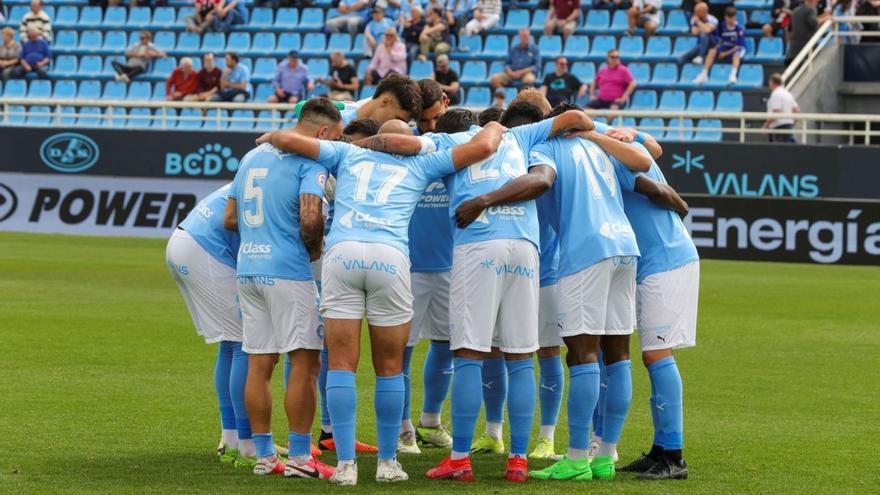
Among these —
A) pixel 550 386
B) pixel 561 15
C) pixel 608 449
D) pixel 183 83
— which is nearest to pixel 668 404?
pixel 608 449

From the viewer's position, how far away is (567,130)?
8258 mm

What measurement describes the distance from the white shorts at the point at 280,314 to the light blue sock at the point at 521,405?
1.10 m

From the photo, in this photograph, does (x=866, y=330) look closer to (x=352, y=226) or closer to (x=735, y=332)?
(x=735, y=332)

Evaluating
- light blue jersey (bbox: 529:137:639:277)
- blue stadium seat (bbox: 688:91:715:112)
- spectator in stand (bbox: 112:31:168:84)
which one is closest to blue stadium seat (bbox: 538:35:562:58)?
blue stadium seat (bbox: 688:91:715:112)

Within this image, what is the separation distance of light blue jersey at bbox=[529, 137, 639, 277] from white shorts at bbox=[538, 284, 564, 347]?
550 millimetres

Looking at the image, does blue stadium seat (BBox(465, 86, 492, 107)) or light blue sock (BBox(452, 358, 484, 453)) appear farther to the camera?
blue stadium seat (BBox(465, 86, 492, 107))

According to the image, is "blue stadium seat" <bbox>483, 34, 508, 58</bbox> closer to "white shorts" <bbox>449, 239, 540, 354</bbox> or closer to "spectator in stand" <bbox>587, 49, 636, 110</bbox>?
"spectator in stand" <bbox>587, 49, 636, 110</bbox>

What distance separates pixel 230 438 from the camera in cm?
878

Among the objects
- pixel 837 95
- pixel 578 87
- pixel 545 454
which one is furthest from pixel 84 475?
pixel 837 95

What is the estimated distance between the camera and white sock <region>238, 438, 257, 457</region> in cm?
859

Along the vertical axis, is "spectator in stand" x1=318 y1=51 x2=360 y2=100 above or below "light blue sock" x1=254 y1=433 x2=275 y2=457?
above

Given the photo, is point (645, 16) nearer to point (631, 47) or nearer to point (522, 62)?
point (631, 47)

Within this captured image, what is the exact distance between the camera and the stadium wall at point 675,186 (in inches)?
867

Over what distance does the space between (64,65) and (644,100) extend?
12.9 metres
